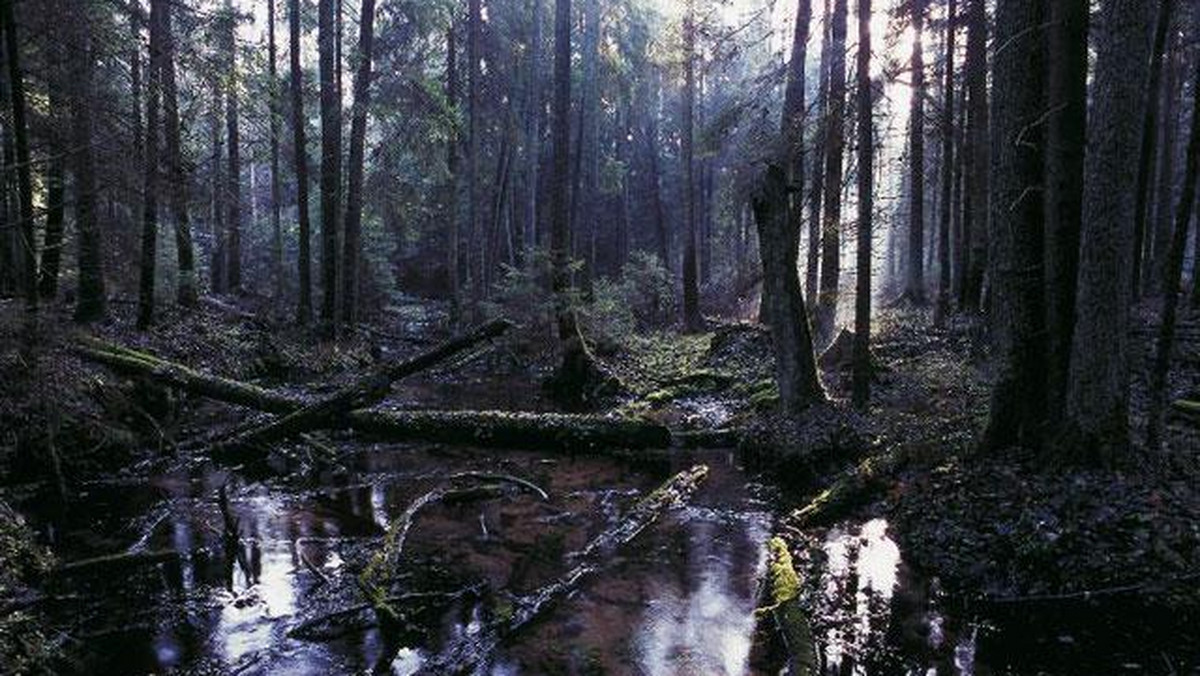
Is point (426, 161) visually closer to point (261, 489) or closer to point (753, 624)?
point (261, 489)

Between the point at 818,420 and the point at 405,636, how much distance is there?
6.85 m

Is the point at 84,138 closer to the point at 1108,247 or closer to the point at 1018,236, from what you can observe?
the point at 1018,236

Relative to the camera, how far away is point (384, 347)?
2420 centimetres

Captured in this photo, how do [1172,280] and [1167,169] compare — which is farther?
[1167,169]

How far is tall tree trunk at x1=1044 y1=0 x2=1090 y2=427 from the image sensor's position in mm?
8148

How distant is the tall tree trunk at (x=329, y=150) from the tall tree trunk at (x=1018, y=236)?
17196 mm

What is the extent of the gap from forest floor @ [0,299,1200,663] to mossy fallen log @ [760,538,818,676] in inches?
23.6

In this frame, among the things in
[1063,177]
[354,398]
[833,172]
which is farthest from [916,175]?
[354,398]

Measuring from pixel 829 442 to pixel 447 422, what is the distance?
563 centimetres

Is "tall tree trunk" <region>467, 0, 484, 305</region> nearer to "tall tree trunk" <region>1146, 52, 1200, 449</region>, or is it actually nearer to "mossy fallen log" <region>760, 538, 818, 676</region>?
"mossy fallen log" <region>760, 538, 818, 676</region>

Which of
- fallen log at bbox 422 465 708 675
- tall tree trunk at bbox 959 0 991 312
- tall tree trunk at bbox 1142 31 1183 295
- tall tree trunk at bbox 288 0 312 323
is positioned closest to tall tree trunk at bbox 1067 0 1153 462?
fallen log at bbox 422 465 708 675

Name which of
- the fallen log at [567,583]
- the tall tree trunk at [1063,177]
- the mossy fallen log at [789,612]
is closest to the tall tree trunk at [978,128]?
the tall tree trunk at [1063,177]

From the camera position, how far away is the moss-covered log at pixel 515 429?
1200 cm

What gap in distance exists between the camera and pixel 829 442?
10.7m
